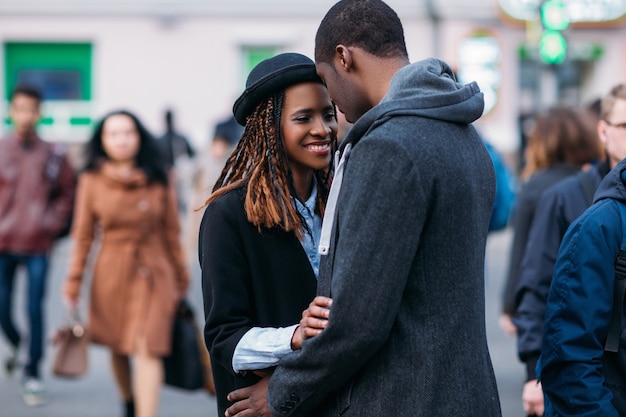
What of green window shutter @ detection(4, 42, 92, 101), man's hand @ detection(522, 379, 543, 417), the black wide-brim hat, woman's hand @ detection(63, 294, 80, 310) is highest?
green window shutter @ detection(4, 42, 92, 101)

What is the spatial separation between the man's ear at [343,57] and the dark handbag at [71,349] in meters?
3.95

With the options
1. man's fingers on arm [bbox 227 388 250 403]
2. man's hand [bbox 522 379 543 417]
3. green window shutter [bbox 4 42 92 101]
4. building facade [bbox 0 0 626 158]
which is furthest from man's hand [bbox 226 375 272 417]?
green window shutter [bbox 4 42 92 101]

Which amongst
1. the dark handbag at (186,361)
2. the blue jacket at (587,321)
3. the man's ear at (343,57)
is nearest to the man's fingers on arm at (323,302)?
the man's ear at (343,57)

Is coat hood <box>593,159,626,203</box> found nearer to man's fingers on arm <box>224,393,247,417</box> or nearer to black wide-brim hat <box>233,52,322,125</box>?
black wide-brim hat <box>233,52,322,125</box>

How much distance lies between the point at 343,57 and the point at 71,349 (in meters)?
4.04

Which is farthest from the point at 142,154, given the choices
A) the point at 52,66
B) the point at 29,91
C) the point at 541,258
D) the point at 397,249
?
the point at 52,66

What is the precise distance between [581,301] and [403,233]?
0.81m

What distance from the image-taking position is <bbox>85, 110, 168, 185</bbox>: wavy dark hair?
6188mm

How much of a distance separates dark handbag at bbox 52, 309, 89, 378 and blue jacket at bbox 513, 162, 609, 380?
9.35ft

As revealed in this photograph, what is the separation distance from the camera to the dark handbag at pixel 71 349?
19.8ft

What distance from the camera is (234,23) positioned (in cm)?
2236

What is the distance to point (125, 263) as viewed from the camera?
6043 mm

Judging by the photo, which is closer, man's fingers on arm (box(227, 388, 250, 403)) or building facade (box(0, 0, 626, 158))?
man's fingers on arm (box(227, 388, 250, 403))

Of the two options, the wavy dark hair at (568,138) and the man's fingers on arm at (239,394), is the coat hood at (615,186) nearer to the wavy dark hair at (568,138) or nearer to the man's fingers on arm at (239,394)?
the man's fingers on arm at (239,394)
